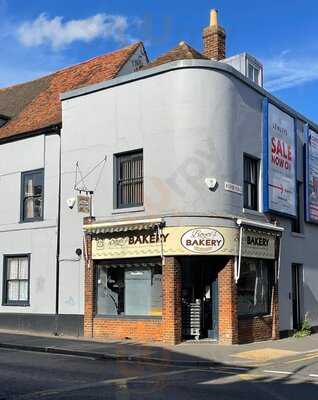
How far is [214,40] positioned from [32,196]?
9247 mm

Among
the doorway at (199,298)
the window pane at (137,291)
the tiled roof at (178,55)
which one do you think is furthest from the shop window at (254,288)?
the tiled roof at (178,55)

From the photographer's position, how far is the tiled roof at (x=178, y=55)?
20.5m

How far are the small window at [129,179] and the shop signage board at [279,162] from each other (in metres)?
4.12

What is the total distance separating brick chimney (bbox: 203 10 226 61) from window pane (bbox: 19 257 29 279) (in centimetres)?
1047

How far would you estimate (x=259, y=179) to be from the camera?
65.8 ft

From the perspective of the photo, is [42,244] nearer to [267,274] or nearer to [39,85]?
[267,274]

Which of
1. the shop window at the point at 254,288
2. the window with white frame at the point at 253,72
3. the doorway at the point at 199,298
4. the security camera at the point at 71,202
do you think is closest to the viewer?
the doorway at the point at 199,298

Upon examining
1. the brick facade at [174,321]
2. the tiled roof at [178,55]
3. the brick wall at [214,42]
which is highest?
the brick wall at [214,42]

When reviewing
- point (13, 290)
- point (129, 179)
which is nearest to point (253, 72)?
point (129, 179)

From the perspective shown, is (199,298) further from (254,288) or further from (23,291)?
(23,291)

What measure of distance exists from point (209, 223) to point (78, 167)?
17.3ft

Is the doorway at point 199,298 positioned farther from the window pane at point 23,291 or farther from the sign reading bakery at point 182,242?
the window pane at point 23,291

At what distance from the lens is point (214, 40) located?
24062 mm

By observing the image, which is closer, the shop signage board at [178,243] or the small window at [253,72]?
the shop signage board at [178,243]
